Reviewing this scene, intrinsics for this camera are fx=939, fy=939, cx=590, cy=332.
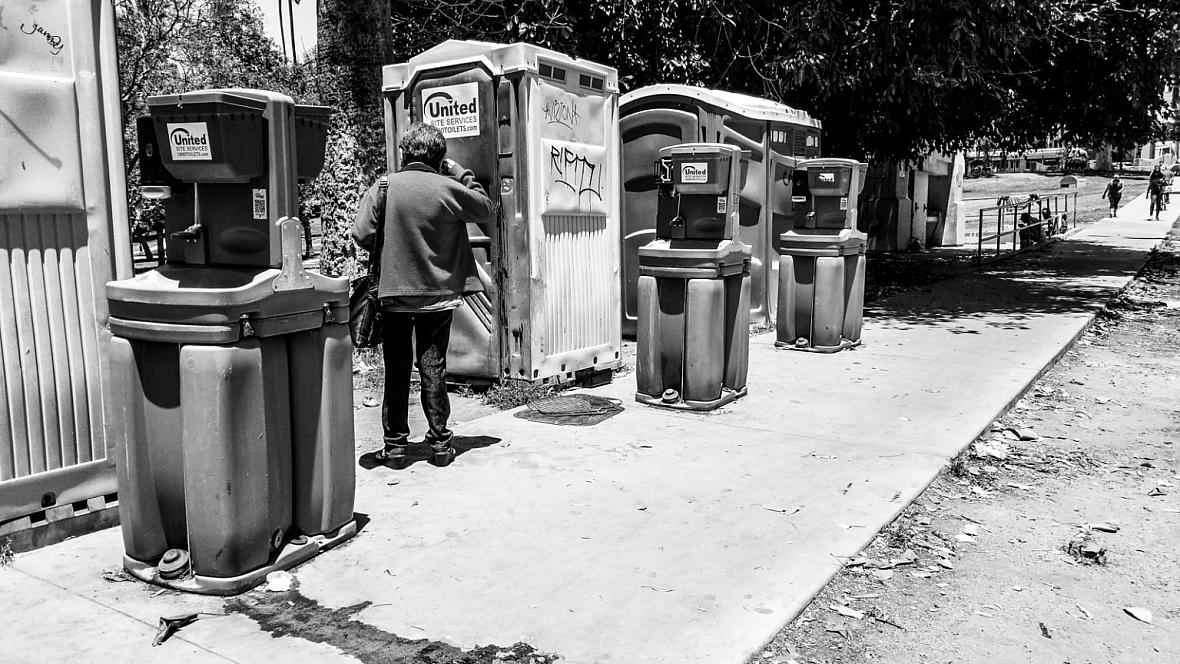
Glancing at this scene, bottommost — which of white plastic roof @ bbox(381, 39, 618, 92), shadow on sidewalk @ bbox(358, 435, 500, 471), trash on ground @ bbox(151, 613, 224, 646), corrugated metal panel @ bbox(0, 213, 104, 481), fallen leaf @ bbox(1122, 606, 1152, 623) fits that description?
fallen leaf @ bbox(1122, 606, 1152, 623)

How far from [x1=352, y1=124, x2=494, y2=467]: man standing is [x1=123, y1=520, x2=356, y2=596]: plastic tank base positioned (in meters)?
1.32

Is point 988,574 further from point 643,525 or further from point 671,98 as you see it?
point 671,98

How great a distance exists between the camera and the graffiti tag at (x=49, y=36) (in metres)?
3.93

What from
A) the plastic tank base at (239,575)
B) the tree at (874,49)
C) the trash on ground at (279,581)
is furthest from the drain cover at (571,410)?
the tree at (874,49)

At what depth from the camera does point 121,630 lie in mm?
3289

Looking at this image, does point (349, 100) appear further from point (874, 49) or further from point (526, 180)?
point (874, 49)

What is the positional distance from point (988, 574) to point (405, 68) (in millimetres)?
5229

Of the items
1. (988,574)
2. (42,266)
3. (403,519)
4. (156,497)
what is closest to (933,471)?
(988,574)

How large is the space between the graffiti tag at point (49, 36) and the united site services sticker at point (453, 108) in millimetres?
2910

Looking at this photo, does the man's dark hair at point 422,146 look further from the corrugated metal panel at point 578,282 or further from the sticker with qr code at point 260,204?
the corrugated metal panel at point 578,282

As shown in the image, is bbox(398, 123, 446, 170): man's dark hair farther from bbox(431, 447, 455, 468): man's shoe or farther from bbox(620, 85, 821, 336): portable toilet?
bbox(620, 85, 821, 336): portable toilet

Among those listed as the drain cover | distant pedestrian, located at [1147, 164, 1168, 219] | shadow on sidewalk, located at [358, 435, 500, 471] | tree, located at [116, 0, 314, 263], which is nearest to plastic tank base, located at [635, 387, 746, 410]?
the drain cover

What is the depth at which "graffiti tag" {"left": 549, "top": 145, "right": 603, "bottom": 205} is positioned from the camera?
267 inches

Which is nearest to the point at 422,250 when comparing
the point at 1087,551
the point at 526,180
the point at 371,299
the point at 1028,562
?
the point at 371,299
